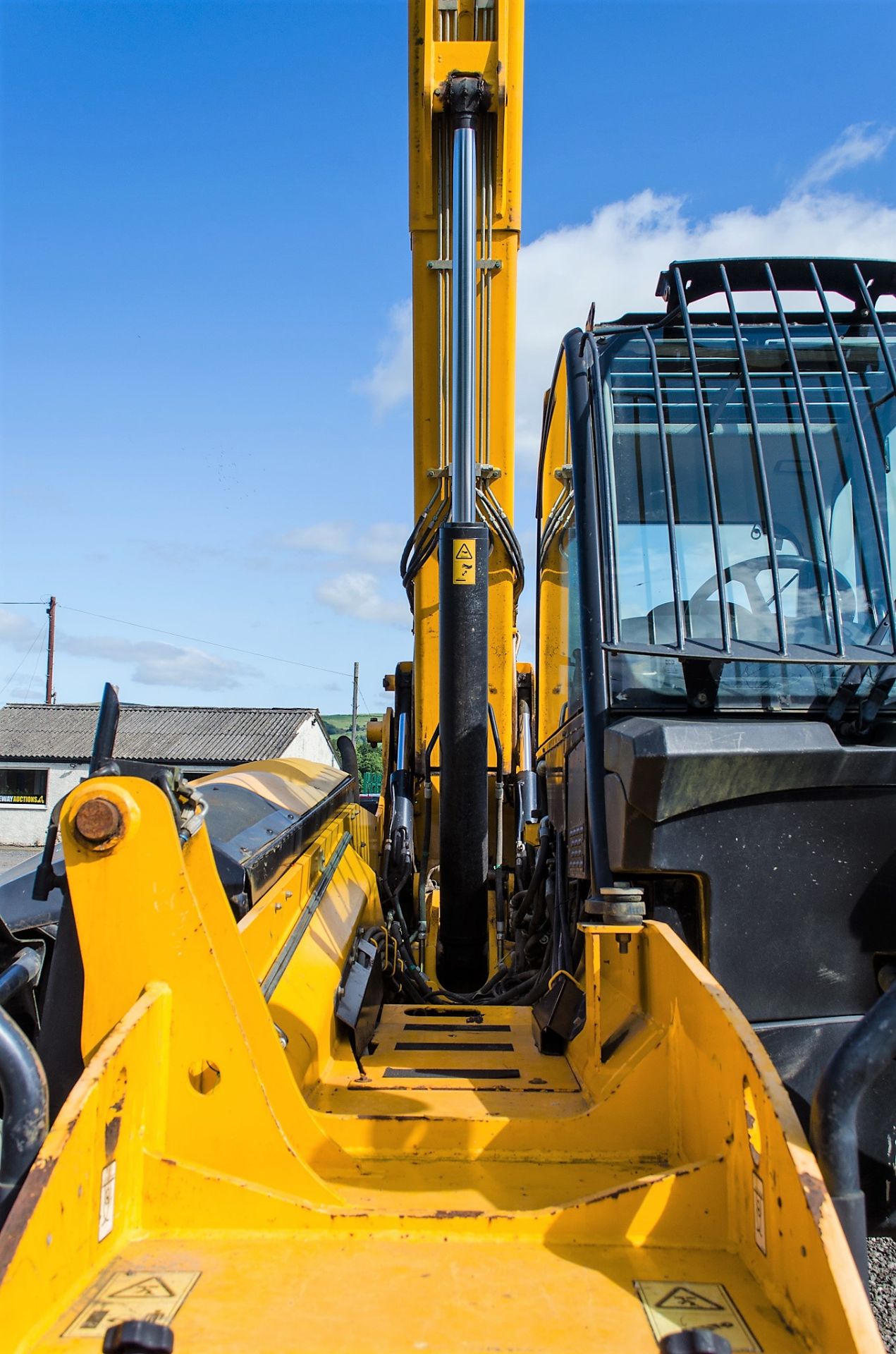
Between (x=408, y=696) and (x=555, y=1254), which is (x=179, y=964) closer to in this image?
(x=555, y=1254)

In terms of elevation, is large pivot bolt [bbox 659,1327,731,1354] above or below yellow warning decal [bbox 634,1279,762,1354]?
above

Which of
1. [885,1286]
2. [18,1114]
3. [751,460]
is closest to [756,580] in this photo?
[751,460]

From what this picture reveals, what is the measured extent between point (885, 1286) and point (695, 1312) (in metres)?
2.22

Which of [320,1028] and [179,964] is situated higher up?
[179,964]

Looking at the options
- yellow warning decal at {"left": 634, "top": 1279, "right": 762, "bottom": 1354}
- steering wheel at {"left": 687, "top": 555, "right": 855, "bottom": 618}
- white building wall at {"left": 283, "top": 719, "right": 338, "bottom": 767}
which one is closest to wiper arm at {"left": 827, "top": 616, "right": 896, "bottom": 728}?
steering wheel at {"left": 687, "top": 555, "right": 855, "bottom": 618}

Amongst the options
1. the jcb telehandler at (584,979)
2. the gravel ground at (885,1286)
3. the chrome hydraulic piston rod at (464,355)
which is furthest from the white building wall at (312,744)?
the jcb telehandler at (584,979)

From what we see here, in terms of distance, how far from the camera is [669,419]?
2.74 metres

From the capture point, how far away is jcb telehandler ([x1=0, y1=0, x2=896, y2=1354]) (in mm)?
1394

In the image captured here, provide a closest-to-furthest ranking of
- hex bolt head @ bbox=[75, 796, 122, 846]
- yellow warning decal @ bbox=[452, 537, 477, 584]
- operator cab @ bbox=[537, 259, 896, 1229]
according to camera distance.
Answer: hex bolt head @ bbox=[75, 796, 122, 846], operator cab @ bbox=[537, 259, 896, 1229], yellow warning decal @ bbox=[452, 537, 477, 584]

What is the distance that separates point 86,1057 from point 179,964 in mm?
223

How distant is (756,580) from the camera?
2.61m

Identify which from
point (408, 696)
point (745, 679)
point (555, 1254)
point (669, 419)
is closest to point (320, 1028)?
point (555, 1254)

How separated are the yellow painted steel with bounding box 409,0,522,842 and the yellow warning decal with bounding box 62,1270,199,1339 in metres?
3.79

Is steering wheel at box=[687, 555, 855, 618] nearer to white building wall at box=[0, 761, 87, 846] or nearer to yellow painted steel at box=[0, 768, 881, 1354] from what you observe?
yellow painted steel at box=[0, 768, 881, 1354]
